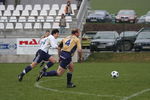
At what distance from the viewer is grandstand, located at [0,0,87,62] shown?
109ft

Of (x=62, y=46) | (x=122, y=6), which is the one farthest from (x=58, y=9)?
(x=122, y=6)

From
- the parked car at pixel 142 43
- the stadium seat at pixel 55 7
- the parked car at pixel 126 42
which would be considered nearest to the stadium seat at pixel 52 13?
the stadium seat at pixel 55 7

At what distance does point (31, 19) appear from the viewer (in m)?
36.8

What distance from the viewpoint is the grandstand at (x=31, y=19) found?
109 ft

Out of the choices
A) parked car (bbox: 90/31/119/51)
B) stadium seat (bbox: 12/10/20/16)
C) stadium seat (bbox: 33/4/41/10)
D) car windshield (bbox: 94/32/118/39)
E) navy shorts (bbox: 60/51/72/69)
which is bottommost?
parked car (bbox: 90/31/119/51)

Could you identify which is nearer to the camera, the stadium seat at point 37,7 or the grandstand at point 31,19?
the grandstand at point 31,19

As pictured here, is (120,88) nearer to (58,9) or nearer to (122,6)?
(58,9)

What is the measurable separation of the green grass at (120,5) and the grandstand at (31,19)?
33.7 m

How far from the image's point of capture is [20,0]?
44.1 m

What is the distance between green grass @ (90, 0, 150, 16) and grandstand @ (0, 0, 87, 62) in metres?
33.7

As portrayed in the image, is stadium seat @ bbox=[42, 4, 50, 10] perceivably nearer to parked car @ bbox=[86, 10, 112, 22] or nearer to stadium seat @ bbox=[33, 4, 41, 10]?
stadium seat @ bbox=[33, 4, 41, 10]

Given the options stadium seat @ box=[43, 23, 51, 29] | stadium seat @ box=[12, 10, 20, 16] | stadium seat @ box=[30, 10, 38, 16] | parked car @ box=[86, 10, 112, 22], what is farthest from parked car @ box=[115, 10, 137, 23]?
stadium seat @ box=[43, 23, 51, 29]

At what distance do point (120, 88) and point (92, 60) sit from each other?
1813cm

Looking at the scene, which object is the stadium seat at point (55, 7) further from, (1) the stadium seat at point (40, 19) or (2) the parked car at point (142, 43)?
(2) the parked car at point (142, 43)
